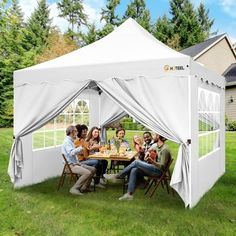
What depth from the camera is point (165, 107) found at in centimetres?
579

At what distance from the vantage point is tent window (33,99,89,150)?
7938 millimetres

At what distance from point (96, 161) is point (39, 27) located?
32002 millimetres

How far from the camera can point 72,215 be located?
217 inches

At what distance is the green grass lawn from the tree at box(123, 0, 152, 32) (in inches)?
1130

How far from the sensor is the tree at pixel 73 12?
123 feet

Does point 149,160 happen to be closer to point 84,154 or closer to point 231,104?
point 84,154

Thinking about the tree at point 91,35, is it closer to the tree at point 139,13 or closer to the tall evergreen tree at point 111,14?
the tall evergreen tree at point 111,14

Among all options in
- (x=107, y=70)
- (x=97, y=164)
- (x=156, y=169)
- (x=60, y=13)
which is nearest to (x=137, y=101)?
(x=107, y=70)

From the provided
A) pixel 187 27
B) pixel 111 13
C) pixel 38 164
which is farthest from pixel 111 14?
pixel 38 164

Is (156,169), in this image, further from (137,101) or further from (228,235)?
(228,235)

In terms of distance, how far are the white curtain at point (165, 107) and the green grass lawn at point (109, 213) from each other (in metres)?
0.54

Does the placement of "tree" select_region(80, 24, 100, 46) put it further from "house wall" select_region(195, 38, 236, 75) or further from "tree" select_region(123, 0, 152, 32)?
"house wall" select_region(195, 38, 236, 75)

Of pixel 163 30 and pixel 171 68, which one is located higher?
pixel 163 30

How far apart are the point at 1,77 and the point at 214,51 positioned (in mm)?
16272
